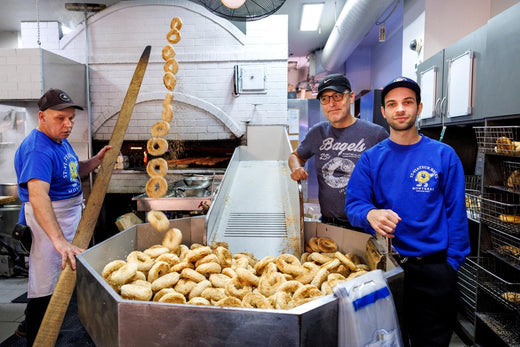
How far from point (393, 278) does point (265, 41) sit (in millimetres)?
5228

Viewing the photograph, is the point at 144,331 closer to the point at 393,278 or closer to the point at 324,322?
the point at 324,322

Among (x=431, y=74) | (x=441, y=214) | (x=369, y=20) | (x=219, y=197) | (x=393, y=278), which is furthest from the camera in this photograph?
(x=369, y=20)

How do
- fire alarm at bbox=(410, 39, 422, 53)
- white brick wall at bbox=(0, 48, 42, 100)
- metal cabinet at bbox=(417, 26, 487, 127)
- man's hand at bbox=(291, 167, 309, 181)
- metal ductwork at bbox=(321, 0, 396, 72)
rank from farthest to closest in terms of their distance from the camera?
white brick wall at bbox=(0, 48, 42, 100) < metal ductwork at bbox=(321, 0, 396, 72) < fire alarm at bbox=(410, 39, 422, 53) < metal cabinet at bbox=(417, 26, 487, 127) < man's hand at bbox=(291, 167, 309, 181)

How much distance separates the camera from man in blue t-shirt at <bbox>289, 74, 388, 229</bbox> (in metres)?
2.01

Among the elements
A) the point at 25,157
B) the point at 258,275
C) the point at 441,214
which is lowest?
the point at 258,275

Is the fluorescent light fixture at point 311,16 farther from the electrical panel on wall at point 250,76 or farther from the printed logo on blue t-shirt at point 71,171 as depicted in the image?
the printed logo on blue t-shirt at point 71,171

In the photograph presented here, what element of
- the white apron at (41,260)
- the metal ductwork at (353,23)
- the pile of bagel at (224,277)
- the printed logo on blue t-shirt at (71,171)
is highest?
the metal ductwork at (353,23)

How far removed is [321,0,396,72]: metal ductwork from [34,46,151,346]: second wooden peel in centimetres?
310

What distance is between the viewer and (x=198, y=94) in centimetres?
571

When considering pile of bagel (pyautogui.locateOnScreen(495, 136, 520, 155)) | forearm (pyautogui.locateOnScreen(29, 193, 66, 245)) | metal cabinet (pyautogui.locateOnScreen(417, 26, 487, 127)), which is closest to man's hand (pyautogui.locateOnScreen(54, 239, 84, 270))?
forearm (pyautogui.locateOnScreen(29, 193, 66, 245))

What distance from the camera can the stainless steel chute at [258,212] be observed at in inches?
84.9

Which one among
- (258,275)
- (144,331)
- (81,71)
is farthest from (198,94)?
(144,331)

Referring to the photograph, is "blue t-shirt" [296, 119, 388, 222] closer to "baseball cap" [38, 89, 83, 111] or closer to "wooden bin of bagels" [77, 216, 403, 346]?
"wooden bin of bagels" [77, 216, 403, 346]

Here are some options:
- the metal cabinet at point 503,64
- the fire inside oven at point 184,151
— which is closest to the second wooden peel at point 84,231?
the metal cabinet at point 503,64
